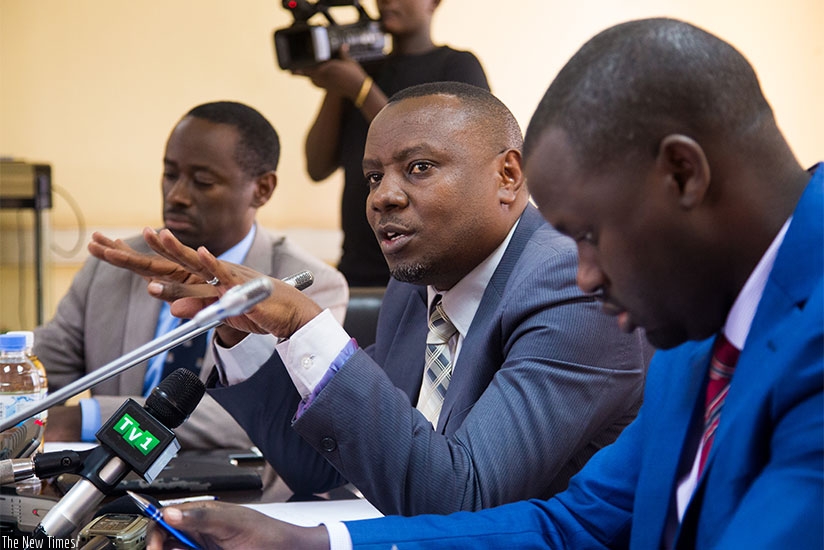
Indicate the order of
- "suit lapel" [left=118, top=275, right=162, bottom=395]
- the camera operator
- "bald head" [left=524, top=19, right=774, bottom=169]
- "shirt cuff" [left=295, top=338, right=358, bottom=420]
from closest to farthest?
"bald head" [left=524, top=19, right=774, bottom=169]
"shirt cuff" [left=295, top=338, right=358, bottom=420]
"suit lapel" [left=118, top=275, right=162, bottom=395]
the camera operator

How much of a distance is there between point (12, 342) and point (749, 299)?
4.24 feet

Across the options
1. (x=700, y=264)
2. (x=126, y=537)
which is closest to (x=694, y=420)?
(x=700, y=264)

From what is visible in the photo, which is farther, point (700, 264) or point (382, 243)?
point (382, 243)

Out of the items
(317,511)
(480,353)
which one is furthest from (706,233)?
(317,511)

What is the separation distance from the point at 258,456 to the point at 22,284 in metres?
2.88

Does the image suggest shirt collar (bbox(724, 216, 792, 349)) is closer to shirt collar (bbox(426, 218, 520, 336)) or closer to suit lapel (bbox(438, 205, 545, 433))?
suit lapel (bbox(438, 205, 545, 433))

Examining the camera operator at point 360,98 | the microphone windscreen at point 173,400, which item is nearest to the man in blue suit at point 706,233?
the microphone windscreen at point 173,400

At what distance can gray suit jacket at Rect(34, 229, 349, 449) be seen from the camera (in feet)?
8.02

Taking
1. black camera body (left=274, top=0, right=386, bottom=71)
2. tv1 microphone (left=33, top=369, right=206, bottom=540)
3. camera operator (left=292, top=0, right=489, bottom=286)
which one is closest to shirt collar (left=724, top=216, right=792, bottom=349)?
tv1 microphone (left=33, top=369, right=206, bottom=540)

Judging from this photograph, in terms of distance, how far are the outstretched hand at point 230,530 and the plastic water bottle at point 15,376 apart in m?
0.71

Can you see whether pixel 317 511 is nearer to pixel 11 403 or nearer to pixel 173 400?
pixel 173 400

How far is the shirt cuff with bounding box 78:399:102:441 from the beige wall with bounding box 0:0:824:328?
2.59 m

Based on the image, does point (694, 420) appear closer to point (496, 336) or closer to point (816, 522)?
point (816, 522)

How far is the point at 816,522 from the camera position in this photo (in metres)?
0.77
